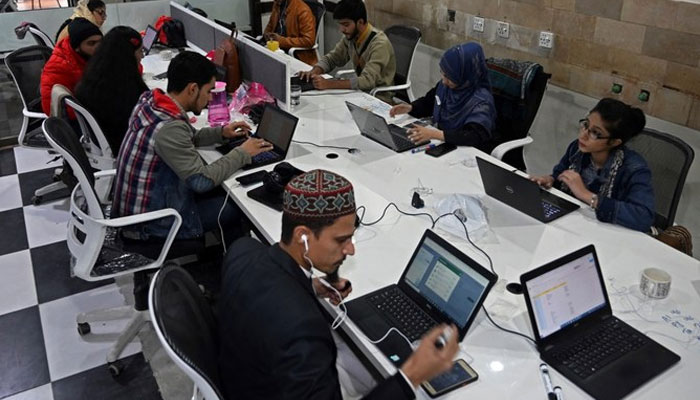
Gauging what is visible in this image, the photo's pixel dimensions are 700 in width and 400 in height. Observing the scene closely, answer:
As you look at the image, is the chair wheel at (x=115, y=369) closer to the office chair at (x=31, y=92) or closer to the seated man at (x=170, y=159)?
the seated man at (x=170, y=159)

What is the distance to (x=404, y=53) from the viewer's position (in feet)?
13.3

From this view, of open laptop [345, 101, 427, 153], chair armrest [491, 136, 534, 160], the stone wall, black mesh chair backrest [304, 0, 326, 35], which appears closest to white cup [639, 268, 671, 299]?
chair armrest [491, 136, 534, 160]

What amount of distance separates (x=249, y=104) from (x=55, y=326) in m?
1.51

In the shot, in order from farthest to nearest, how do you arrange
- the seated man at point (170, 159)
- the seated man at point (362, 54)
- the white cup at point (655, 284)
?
1. the seated man at point (362, 54)
2. the seated man at point (170, 159)
3. the white cup at point (655, 284)

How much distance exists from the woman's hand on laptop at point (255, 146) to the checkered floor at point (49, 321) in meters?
0.96

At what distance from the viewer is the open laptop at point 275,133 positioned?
8.50 ft

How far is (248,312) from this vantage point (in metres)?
1.27

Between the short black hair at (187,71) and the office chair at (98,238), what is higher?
the short black hair at (187,71)

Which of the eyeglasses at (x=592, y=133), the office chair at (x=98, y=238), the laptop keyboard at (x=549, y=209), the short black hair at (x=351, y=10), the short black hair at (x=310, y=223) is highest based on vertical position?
the short black hair at (x=351, y=10)

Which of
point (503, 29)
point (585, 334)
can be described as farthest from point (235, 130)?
point (503, 29)

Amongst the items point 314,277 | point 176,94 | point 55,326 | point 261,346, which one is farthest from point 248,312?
point 55,326

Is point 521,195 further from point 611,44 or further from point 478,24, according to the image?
point 478,24

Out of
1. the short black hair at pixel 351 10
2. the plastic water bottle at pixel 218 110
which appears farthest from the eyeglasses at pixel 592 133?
the short black hair at pixel 351 10

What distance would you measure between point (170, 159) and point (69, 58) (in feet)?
4.99
